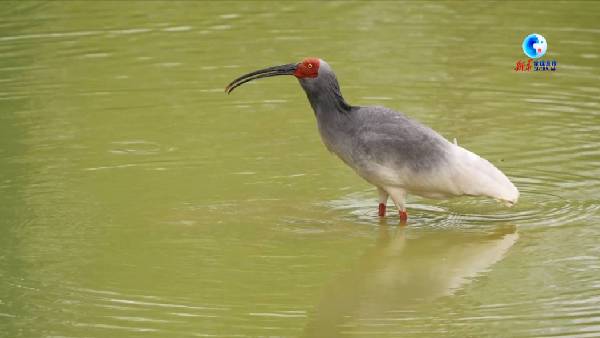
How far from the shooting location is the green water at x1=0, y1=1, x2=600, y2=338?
9.18 meters

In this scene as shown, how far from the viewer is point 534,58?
16125 mm

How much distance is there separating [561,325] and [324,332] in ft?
5.15

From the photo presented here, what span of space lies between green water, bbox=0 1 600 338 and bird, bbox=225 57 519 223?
0.40 metres

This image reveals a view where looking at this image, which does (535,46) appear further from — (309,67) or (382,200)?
(309,67)

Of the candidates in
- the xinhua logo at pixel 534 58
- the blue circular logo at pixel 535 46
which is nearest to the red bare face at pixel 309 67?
the xinhua logo at pixel 534 58

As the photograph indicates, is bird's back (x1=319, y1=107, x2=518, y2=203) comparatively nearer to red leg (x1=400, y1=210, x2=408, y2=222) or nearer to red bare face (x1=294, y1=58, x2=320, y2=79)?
red leg (x1=400, y1=210, x2=408, y2=222)

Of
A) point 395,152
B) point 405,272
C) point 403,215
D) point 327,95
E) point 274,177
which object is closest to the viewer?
point 405,272

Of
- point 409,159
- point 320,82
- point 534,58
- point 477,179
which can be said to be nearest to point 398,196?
point 409,159

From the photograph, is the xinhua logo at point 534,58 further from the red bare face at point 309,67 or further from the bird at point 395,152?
the red bare face at point 309,67

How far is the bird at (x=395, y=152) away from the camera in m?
10.7

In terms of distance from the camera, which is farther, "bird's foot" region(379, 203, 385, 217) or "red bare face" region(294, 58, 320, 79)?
"bird's foot" region(379, 203, 385, 217)

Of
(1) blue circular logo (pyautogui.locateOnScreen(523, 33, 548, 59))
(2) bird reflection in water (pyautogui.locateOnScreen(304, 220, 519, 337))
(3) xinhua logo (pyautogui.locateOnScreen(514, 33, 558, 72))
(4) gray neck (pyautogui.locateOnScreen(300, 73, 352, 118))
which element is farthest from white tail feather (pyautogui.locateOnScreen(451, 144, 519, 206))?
(1) blue circular logo (pyautogui.locateOnScreen(523, 33, 548, 59))

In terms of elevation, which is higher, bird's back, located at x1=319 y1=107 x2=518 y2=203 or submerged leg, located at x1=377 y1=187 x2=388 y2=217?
bird's back, located at x1=319 y1=107 x2=518 y2=203

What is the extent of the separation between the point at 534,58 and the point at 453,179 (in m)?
5.83
